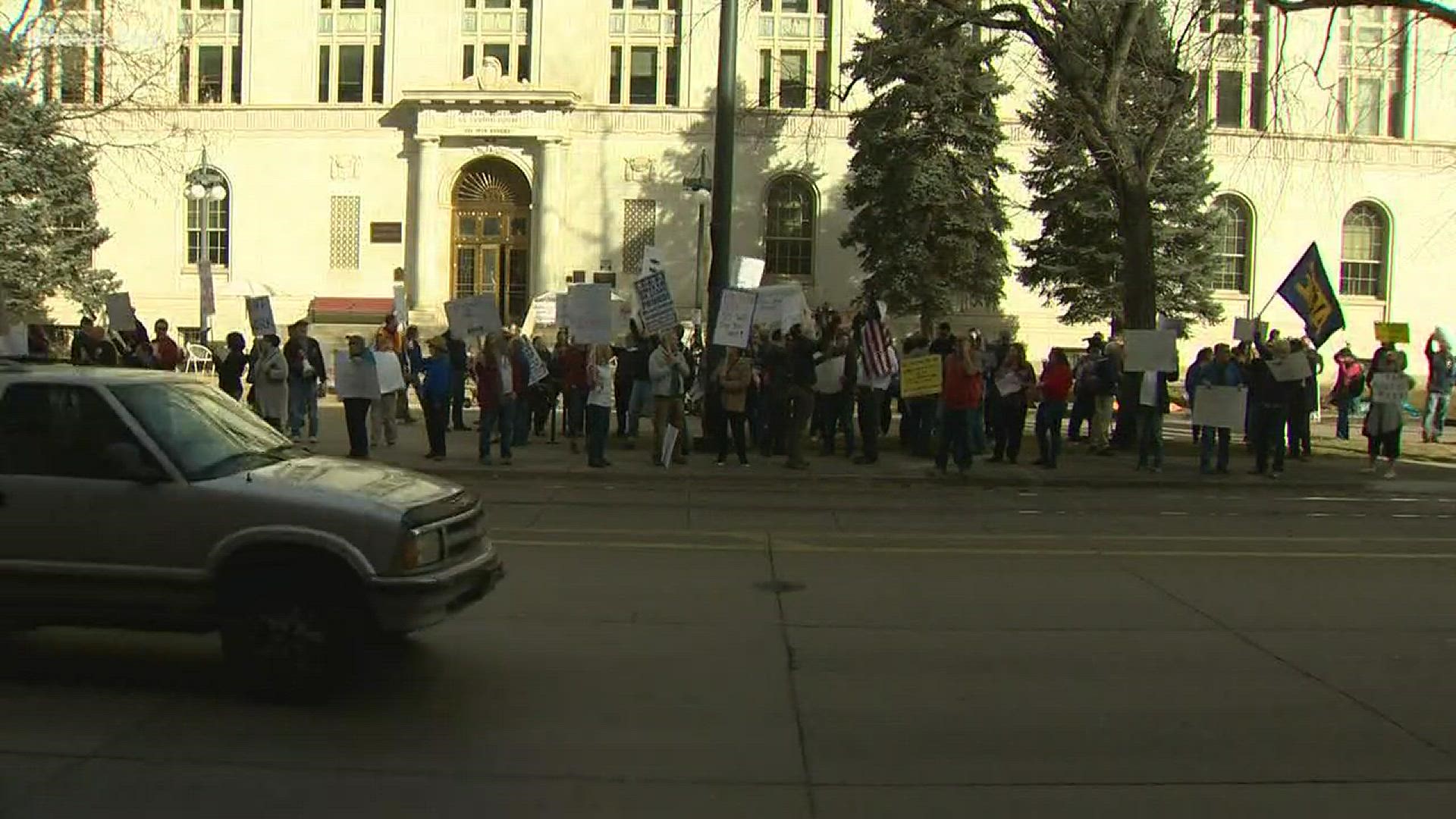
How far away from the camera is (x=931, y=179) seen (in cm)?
3331

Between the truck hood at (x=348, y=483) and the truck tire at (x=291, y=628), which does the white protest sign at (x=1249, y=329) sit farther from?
the truck tire at (x=291, y=628)

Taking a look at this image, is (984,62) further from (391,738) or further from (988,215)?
(391,738)

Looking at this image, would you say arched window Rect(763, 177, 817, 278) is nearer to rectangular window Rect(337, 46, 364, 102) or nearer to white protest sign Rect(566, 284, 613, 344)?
rectangular window Rect(337, 46, 364, 102)

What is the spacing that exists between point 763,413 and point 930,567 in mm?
8437

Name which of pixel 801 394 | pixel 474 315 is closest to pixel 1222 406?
pixel 801 394

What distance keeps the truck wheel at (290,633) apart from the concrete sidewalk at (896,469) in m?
10.1

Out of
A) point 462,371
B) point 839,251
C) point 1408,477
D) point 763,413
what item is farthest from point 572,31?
point 1408,477

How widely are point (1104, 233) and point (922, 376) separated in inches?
781

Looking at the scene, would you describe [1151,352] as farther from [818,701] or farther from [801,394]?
[818,701]

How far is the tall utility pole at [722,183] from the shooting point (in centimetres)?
1791

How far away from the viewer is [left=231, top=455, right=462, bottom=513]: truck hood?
6008 millimetres

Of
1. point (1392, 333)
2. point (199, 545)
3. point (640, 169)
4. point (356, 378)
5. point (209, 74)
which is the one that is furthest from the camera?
point (209, 74)

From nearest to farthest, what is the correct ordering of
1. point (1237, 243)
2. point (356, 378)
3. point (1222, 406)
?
point (356, 378) → point (1222, 406) → point (1237, 243)

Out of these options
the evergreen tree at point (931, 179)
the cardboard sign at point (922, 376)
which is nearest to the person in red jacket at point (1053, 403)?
the cardboard sign at point (922, 376)
